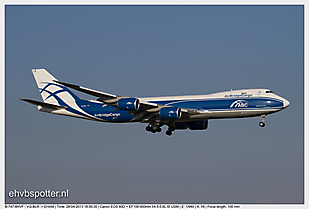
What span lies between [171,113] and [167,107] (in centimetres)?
150

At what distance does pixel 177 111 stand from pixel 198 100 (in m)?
3.53

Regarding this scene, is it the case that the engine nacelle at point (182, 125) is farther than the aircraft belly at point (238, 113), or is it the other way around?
the engine nacelle at point (182, 125)

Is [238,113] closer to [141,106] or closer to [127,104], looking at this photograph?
[141,106]

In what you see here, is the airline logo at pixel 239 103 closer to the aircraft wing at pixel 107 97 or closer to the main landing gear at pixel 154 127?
the aircraft wing at pixel 107 97

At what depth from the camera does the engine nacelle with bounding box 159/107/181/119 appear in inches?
2254

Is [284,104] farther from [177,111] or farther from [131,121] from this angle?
[131,121]

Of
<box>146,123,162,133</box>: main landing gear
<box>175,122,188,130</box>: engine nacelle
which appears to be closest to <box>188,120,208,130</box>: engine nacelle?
<box>175,122,188,130</box>: engine nacelle

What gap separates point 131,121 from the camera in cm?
6253

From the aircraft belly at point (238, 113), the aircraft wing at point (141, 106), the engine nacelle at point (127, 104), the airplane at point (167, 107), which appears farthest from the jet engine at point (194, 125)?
the engine nacelle at point (127, 104)

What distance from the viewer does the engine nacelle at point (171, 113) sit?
57250 mm

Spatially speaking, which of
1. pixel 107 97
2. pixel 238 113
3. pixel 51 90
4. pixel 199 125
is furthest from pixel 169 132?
pixel 51 90

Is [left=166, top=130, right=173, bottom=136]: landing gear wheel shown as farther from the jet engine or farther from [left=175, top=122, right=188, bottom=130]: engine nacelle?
[left=175, top=122, right=188, bottom=130]: engine nacelle

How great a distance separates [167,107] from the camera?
192 ft

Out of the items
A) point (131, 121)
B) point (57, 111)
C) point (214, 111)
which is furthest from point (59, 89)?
point (214, 111)
